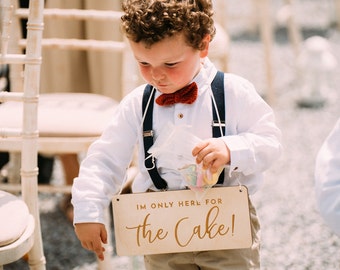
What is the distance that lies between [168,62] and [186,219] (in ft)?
1.19

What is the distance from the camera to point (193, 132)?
1.47 m

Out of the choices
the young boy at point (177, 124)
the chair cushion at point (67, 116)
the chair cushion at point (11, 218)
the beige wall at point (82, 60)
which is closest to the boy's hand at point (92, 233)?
the young boy at point (177, 124)

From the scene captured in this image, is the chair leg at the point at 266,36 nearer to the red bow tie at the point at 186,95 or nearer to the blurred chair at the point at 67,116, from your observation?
the blurred chair at the point at 67,116

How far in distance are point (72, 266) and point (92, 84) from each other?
100cm

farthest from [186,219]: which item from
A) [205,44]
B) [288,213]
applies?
[288,213]

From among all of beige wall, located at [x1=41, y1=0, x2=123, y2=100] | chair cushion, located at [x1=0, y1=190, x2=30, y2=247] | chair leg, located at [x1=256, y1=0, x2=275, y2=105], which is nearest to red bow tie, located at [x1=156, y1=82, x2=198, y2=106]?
chair cushion, located at [x1=0, y1=190, x2=30, y2=247]

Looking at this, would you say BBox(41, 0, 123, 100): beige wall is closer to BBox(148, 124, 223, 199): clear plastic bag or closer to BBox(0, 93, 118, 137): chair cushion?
BBox(0, 93, 118, 137): chair cushion

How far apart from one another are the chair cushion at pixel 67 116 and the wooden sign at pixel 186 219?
79 centimetres

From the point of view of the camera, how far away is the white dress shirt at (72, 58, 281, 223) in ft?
4.66

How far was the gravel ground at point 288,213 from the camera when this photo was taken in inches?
94.6

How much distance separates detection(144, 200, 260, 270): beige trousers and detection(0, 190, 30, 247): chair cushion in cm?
34

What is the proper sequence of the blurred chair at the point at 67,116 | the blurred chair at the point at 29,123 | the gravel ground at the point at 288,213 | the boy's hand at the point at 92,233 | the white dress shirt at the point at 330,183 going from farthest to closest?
the gravel ground at the point at 288,213 → the blurred chair at the point at 67,116 → the blurred chair at the point at 29,123 → the boy's hand at the point at 92,233 → the white dress shirt at the point at 330,183

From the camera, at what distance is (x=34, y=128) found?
5.43 feet

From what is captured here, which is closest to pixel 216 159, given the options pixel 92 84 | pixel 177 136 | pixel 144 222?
pixel 177 136
